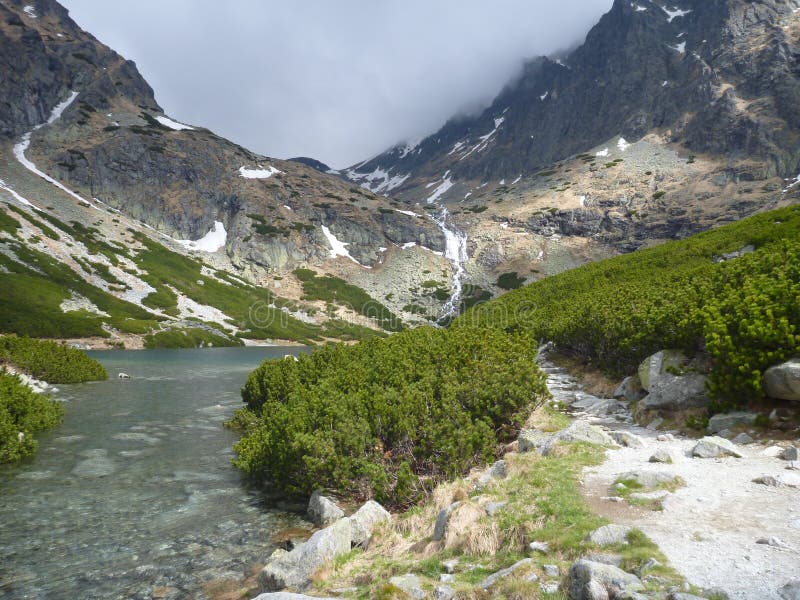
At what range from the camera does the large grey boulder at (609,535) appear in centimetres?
595

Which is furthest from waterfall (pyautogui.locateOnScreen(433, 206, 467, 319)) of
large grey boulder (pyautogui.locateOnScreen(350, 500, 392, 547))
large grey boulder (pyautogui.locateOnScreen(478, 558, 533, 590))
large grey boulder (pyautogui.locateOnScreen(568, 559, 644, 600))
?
large grey boulder (pyautogui.locateOnScreen(568, 559, 644, 600))

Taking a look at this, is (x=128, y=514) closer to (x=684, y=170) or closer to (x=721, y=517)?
(x=721, y=517)

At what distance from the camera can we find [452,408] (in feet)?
46.1

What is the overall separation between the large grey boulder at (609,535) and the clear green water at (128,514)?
7.50 metres

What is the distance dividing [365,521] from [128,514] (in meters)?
7.15

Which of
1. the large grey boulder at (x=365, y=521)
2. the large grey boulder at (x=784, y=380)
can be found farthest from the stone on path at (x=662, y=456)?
the large grey boulder at (x=365, y=521)

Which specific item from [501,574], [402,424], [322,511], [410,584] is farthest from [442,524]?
[402,424]

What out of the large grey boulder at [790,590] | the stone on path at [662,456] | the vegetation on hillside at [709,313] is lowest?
the stone on path at [662,456]

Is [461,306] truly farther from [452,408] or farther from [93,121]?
[93,121]

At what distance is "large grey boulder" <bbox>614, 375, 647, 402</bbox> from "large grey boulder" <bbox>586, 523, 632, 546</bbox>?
10686 millimetres

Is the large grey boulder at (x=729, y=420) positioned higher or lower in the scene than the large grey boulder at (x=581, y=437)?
higher

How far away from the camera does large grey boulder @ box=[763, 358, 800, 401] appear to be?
966 cm

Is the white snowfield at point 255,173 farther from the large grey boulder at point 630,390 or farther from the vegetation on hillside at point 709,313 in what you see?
the large grey boulder at point 630,390

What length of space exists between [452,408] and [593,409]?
5581 millimetres
